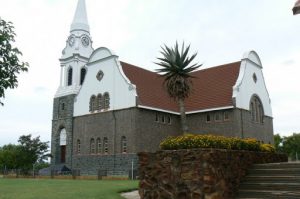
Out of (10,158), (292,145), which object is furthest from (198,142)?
(292,145)

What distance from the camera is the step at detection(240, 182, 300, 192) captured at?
1216cm

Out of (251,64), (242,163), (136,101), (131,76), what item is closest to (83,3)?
(131,76)

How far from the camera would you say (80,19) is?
52438 millimetres

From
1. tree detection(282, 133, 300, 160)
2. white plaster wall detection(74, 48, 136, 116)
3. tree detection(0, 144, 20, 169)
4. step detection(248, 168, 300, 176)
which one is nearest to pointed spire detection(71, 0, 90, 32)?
white plaster wall detection(74, 48, 136, 116)

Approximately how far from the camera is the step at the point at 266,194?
1152 centimetres

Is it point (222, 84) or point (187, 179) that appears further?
point (222, 84)

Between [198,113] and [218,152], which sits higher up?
[198,113]

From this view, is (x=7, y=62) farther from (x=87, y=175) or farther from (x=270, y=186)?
(x=87, y=175)

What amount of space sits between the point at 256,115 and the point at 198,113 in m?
7.30

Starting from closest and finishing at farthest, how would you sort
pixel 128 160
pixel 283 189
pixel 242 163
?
pixel 283 189
pixel 242 163
pixel 128 160

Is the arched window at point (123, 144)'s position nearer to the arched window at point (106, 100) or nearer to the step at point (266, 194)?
the arched window at point (106, 100)

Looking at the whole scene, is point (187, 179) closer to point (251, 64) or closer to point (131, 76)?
point (131, 76)

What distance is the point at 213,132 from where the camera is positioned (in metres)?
42.0

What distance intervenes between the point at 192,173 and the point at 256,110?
3440 cm
